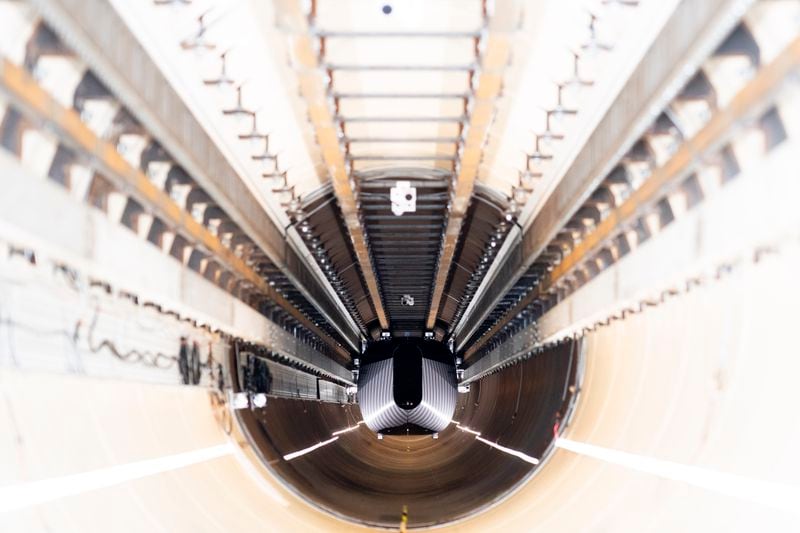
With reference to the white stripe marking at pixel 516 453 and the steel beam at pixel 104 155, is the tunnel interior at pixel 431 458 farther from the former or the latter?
the steel beam at pixel 104 155

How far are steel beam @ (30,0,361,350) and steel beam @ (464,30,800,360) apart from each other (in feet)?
8.27

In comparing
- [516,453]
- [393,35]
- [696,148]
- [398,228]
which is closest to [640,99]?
[696,148]

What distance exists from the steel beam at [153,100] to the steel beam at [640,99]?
232 cm

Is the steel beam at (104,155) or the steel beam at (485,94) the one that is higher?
the steel beam at (485,94)

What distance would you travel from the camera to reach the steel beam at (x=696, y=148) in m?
3.81

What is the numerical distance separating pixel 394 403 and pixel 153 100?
25.3 m

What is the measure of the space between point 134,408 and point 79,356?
49.5 inches

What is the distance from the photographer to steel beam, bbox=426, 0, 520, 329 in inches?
197

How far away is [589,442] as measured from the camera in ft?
28.5

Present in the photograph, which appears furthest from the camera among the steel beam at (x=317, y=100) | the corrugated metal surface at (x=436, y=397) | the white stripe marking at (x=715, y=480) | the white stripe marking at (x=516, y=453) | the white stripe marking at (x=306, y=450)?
the corrugated metal surface at (x=436, y=397)

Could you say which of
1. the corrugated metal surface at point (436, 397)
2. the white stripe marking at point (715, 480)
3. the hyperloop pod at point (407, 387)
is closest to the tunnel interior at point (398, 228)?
the white stripe marking at point (715, 480)

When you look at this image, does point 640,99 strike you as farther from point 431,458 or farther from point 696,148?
point 431,458

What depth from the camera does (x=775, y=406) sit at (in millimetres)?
4633

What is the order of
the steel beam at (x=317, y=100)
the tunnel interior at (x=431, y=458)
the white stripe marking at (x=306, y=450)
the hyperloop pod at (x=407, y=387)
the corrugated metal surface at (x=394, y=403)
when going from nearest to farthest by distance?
the steel beam at (x=317, y=100) < the tunnel interior at (x=431, y=458) < the white stripe marking at (x=306, y=450) < the hyperloop pod at (x=407, y=387) < the corrugated metal surface at (x=394, y=403)
